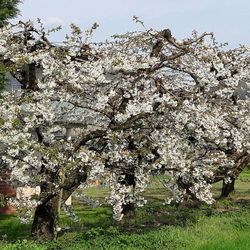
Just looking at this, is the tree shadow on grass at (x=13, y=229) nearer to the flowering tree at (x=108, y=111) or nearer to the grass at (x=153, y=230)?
the grass at (x=153, y=230)

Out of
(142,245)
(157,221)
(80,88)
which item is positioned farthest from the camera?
(157,221)

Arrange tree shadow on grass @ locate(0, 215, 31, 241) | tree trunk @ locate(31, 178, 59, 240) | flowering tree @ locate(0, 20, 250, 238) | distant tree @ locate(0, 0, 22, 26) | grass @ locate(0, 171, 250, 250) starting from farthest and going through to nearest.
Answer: distant tree @ locate(0, 0, 22, 26) < tree shadow on grass @ locate(0, 215, 31, 241) < tree trunk @ locate(31, 178, 59, 240) < flowering tree @ locate(0, 20, 250, 238) < grass @ locate(0, 171, 250, 250)

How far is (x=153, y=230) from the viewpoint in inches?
484

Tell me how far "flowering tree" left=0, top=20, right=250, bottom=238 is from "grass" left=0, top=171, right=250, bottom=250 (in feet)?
2.68

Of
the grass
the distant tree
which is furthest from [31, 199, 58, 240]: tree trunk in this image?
the distant tree

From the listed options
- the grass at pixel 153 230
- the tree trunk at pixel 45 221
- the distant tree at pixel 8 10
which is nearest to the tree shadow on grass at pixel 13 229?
the grass at pixel 153 230

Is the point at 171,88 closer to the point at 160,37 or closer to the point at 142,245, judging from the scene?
the point at 160,37

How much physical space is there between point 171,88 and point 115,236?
3.43m

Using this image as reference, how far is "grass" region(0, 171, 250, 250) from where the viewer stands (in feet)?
32.7

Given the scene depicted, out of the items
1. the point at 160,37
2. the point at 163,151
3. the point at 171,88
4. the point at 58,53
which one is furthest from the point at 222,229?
the point at 58,53

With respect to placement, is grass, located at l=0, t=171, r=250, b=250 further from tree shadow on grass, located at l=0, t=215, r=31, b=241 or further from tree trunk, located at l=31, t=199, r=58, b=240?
tree trunk, located at l=31, t=199, r=58, b=240

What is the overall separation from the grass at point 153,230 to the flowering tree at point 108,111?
0.82 metres

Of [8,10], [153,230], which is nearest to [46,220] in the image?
[153,230]

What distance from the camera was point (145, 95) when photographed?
429 inches
